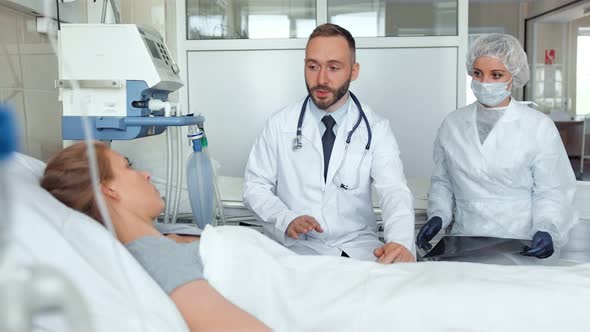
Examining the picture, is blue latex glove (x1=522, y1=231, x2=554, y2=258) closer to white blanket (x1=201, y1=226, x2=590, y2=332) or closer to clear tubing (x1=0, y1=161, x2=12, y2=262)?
white blanket (x1=201, y1=226, x2=590, y2=332)

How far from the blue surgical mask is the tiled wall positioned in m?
1.46

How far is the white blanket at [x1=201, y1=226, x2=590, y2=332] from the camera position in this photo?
47.1 inches

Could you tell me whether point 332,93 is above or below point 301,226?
above

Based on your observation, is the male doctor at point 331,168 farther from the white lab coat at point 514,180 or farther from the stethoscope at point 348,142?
the white lab coat at point 514,180

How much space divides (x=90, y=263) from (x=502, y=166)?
154 centimetres

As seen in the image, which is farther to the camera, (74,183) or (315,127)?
(315,127)

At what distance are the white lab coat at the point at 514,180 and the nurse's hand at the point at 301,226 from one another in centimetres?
60

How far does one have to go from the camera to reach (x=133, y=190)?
4.41 ft

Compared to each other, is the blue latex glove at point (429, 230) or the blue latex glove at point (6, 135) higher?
the blue latex glove at point (6, 135)

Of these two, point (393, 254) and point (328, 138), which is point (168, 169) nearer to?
point (328, 138)

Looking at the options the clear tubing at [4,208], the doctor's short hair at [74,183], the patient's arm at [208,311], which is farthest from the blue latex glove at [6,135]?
the doctor's short hair at [74,183]

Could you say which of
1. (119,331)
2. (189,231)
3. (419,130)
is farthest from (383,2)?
(119,331)

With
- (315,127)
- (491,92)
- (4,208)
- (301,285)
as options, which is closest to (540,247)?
(491,92)

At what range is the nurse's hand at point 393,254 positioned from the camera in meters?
1.57
